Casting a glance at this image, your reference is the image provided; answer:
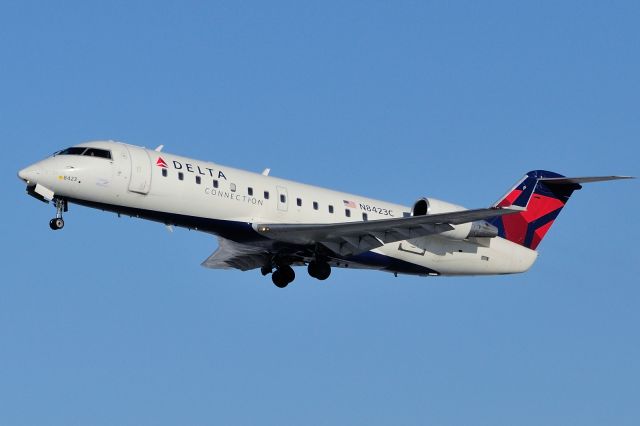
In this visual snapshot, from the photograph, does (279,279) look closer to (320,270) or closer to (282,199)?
(320,270)

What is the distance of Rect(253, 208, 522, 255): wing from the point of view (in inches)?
1009

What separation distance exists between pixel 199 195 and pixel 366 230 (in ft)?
12.3

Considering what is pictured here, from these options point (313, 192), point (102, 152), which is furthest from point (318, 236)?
point (102, 152)

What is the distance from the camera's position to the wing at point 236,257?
27.8 m

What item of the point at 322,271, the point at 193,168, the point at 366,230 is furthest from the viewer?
the point at 322,271

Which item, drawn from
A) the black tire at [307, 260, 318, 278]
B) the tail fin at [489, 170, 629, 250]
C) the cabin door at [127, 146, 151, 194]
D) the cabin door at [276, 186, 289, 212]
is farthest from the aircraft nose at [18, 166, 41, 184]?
the tail fin at [489, 170, 629, 250]

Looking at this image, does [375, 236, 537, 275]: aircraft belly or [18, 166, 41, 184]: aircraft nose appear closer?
[18, 166, 41, 184]: aircraft nose

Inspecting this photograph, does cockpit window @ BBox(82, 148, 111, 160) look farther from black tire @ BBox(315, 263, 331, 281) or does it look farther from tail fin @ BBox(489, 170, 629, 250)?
tail fin @ BBox(489, 170, 629, 250)

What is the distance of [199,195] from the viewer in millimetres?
25391

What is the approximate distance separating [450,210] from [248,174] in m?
4.68

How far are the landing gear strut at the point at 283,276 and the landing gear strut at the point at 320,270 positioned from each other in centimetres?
127

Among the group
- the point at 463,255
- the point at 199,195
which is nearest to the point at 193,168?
the point at 199,195

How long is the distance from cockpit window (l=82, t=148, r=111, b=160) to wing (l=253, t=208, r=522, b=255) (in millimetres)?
3500

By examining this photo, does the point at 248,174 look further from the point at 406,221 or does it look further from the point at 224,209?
the point at 406,221
